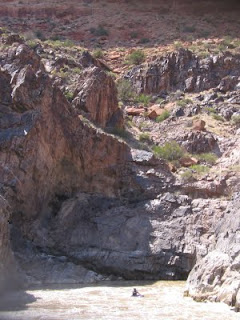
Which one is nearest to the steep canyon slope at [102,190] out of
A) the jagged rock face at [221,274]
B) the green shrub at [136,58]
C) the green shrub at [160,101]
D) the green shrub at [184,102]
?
the jagged rock face at [221,274]

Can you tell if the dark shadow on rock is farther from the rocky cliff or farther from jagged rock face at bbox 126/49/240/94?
jagged rock face at bbox 126/49/240/94

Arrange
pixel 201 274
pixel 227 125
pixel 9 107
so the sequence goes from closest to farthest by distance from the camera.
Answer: pixel 201 274 < pixel 9 107 < pixel 227 125

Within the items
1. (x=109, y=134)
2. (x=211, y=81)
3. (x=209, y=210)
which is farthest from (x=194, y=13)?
(x=209, y=210)

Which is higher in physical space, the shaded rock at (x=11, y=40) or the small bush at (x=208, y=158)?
the shaded rock at (x=11, y=40)

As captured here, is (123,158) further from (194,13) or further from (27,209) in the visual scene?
(194,13)

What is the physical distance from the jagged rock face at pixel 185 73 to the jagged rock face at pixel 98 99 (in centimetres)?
A: 821

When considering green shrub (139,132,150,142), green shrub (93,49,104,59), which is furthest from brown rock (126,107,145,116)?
green shrub (93,49,104,59)

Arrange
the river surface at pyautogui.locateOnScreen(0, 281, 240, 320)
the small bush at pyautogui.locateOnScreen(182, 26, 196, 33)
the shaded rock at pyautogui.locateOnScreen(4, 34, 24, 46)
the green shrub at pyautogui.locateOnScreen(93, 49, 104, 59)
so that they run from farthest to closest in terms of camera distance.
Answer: the small bush at pyautogui.locateOnScreen(182, 26, 196, 33) → the green shrub at pyautogui.locateOnScreen(93, 49, 104, 59) → the shaded rock at pyautogui.locateOnScreen(4, 34, 24, 46) → the river surface at pyautogui.locateOnScreen(0, 281, 240, 320)

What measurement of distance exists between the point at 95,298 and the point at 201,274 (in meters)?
3.27

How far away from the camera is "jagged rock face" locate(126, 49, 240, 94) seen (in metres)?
35.0

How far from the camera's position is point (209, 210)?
21.6m

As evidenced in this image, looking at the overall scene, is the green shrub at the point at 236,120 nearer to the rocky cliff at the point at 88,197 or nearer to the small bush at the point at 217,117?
the small bush at the point at 217,117

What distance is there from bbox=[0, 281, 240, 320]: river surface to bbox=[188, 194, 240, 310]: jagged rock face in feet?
1.04

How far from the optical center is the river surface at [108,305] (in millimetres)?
14180
